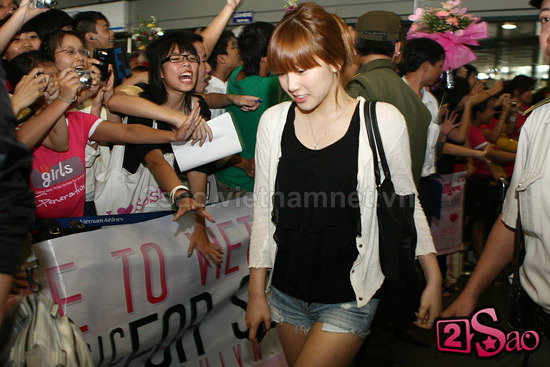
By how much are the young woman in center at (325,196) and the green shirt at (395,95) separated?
883mm

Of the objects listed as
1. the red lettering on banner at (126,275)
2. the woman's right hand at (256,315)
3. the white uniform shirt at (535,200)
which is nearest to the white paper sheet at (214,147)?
the red lettering on banner at (126,275)

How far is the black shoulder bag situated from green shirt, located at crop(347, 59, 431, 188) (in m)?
0.98

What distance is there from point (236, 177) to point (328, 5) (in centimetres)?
1067

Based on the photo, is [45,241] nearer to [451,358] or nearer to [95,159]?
[95,159]

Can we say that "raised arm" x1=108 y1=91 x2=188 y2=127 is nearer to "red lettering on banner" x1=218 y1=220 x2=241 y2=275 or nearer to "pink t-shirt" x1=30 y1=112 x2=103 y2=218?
"pink t-shirt" x1=30 y1=112 x2=103 y2=218

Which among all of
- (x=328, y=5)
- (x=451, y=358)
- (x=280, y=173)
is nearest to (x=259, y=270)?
(x=280, y=173)

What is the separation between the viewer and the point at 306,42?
204cm

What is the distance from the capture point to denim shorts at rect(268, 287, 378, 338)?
6.93 feet

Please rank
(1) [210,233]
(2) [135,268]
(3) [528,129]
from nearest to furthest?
(3) [528,129]
(2) [135,268]
(1) [210,233]

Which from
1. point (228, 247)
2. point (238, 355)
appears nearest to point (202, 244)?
point (228, 247)

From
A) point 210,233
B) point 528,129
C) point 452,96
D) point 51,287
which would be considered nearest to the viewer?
point 528,129

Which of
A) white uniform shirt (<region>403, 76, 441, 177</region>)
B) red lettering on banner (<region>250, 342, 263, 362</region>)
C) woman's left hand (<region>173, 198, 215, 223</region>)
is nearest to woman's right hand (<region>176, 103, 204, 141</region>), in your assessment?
woman's left hand (<region>173, 198, 215, 223</region>)

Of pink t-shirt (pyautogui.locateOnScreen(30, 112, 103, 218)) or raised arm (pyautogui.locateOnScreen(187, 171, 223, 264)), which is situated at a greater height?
pink t-shirt (pyautogui.locateOnScreen(30, 112, 103, 218))

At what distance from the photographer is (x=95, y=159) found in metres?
3.37
